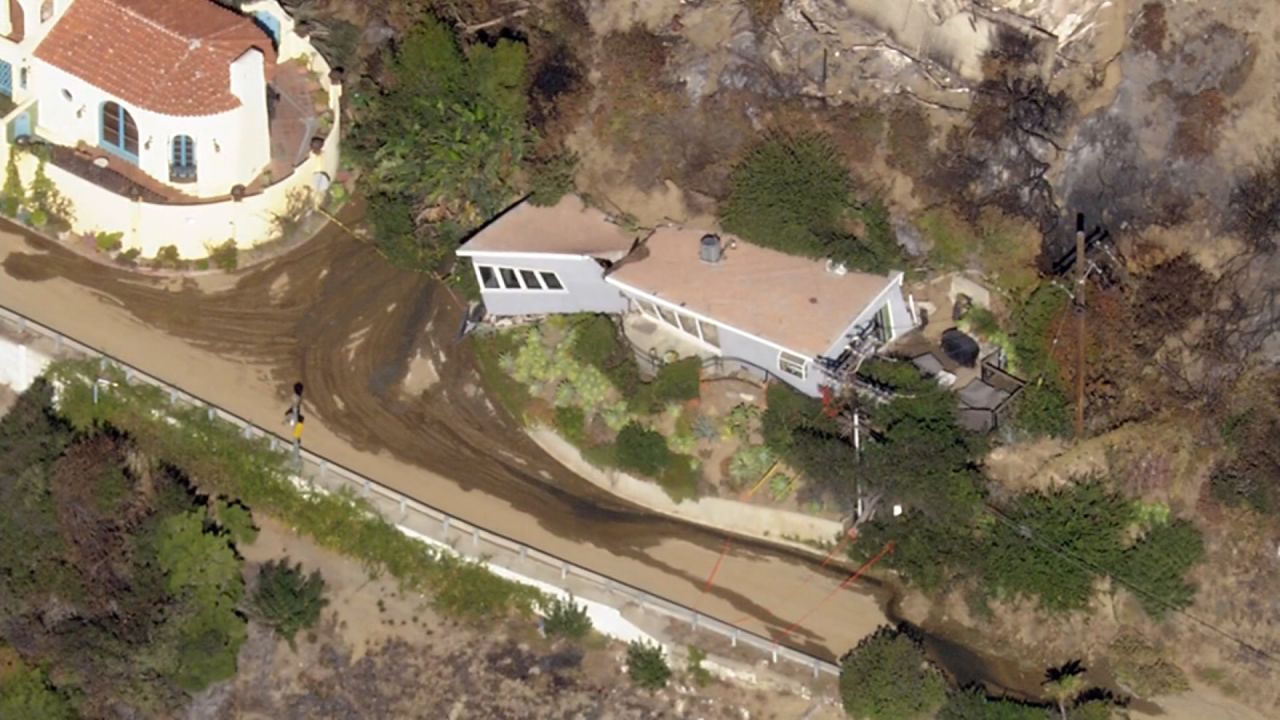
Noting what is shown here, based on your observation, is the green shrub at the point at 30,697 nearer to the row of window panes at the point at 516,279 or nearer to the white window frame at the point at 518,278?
the white window frame at the point at 518,278

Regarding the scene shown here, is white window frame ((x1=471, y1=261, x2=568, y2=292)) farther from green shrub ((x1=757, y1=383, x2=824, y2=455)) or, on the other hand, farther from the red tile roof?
the red tile roof

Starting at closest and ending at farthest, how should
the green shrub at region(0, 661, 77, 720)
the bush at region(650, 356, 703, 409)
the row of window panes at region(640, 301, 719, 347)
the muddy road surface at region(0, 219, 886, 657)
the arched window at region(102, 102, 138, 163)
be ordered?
1. the green shrub at region(0, 661, 77, 720)
2. the muddy road surface at region(0, 219, 886, 657)
3. the bush at region(650, 356, 703, 409)
4. the row of window panes at region(640, 301, 719, 347)
5. the arched window at region(102, 102, 138, 163)

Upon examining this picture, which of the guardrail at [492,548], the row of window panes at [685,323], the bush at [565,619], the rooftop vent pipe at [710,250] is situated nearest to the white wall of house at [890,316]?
the row of window panes at [685,323]

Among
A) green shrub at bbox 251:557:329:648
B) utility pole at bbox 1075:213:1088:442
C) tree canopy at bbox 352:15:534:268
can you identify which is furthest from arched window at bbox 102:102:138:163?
utility pole at bbox 1075:213:1088:442

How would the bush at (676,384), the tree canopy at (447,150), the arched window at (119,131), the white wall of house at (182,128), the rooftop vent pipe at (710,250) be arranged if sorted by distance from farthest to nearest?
the tree canopy at (447,150) < the arched window at (119,131) < the white wall of house at (182,128) < the rooftop vent pipe at (710,250) < the bush at (676,384)

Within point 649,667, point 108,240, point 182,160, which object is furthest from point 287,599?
point 182,160

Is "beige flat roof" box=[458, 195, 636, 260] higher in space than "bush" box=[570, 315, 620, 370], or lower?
higher

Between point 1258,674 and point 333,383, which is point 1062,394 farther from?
point 333,383

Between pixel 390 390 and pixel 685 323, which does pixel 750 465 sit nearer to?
pixel 685 323
